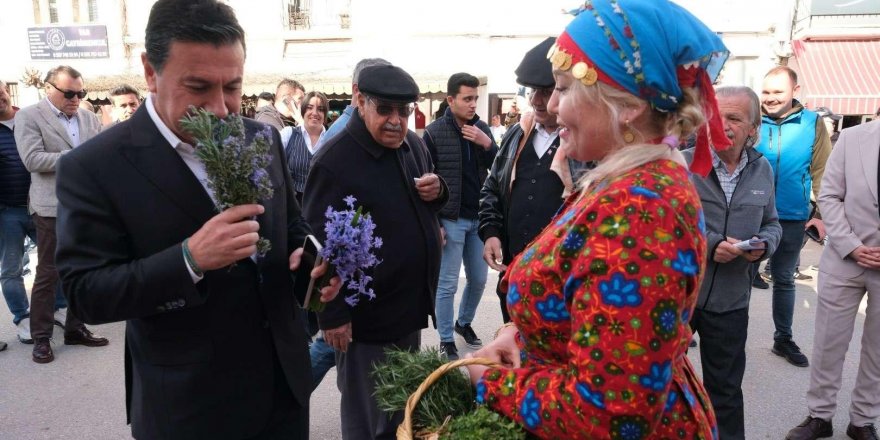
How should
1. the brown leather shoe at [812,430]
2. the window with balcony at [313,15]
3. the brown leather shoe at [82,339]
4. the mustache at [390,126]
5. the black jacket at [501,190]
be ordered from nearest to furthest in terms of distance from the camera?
the mustache at [390,126] → the brown leather shoe at [812,430] → the black jacket at [501,190] → the brown leather shoe at [82,339] → the window with balcony at [313,15]

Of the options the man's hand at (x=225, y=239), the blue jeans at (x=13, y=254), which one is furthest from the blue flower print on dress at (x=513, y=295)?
the blue jeans at (x=13, y=254)

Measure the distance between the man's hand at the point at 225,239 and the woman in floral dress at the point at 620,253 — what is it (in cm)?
73

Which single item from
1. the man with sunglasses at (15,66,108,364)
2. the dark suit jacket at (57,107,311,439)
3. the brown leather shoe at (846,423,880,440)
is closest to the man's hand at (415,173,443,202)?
the dark suit jacket at (57,107,311,439)

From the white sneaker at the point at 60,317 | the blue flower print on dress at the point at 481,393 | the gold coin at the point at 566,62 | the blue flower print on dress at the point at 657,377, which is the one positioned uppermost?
the gold coin at the point at 566,62

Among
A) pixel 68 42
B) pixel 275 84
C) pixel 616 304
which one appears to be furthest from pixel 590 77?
pixel 68 42

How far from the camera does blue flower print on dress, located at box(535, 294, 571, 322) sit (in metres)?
1.32

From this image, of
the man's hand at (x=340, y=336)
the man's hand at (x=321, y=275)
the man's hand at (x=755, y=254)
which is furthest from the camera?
the man's hand at (x=755, y=254)

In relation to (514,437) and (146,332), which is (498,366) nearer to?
(514,437)

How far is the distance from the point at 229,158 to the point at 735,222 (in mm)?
2820

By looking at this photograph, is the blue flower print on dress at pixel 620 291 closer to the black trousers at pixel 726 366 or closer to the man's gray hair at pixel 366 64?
the black trousers at pixel 726 366

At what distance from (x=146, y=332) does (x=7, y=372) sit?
4.07 m

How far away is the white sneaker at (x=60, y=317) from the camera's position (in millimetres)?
5605

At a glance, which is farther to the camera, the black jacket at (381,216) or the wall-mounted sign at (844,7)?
the wall-mounted sign at (844,7)

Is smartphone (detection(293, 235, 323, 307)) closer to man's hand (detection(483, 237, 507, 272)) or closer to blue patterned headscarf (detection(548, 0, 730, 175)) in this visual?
blue patterned headscarf (detection(548, 0, 730, 175))
